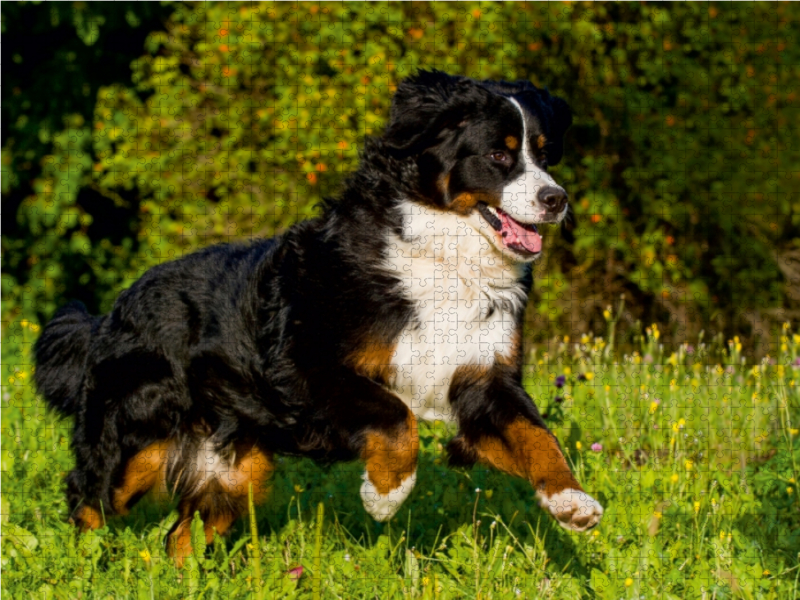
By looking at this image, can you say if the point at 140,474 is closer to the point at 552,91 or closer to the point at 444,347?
the point at 444,347

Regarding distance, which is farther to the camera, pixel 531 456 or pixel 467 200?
pixel 467 200

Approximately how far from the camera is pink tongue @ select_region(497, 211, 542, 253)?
12.3 feet

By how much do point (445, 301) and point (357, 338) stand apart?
358mm

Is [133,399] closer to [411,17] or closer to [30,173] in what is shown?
[411,17]

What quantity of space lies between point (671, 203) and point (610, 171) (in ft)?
1.72

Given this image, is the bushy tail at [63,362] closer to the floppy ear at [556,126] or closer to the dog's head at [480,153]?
the dog's head at [480,153]

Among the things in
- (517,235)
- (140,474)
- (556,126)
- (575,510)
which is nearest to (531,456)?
(575,510)

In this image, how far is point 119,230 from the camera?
8.78 metres

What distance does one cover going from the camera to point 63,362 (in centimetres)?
428

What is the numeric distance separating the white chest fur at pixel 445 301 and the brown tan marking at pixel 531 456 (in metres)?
0.29

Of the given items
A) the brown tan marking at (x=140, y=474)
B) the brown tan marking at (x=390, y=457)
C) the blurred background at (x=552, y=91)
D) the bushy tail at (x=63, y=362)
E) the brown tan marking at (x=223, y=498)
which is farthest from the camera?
the blurred background at (x=552, y=91)

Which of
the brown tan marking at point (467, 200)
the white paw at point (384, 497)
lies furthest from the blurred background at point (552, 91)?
the white paw at point (384, 497)

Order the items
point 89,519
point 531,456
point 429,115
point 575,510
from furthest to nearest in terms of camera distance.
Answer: point 89,519 < point 429,115 < point 531,456 < point 575,510

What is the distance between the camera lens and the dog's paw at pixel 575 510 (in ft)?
10.2
